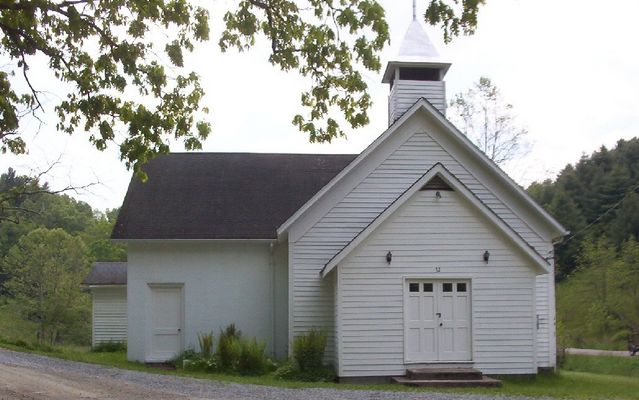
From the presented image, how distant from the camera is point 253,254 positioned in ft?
73.0

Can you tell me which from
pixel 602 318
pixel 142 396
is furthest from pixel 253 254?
pixel 602 318

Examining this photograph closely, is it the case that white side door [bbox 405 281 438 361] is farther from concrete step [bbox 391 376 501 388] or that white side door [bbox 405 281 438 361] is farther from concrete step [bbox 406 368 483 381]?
concrete step [bbox 391 376 501 388]

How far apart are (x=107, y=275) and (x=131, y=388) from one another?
17.1 m

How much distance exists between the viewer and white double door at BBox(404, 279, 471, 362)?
18.2m

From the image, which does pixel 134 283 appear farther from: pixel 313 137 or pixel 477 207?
pixel 313 137

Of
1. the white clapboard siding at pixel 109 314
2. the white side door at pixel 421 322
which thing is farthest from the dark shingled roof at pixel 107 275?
the white side door at pixel 421 322

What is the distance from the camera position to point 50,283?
4475 centimetres

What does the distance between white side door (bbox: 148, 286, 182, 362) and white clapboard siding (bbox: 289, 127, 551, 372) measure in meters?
3.98

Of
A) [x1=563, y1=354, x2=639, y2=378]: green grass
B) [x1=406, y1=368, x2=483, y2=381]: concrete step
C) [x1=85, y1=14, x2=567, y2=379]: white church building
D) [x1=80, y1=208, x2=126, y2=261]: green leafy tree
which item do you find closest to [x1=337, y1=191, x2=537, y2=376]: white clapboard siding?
[x1=85, y1=14, x2=567, y2=379]: white church building

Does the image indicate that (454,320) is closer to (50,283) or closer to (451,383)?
(451,383)

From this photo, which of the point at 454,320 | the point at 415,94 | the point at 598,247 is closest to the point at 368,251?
the point at 454,320

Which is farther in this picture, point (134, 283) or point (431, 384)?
point (134, 283)

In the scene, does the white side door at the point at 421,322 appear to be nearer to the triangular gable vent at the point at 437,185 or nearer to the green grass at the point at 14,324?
the triangular gable vent at the point at 437,185

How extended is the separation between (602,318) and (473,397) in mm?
26430
